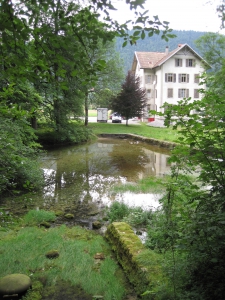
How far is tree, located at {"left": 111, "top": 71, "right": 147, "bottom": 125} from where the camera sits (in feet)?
113

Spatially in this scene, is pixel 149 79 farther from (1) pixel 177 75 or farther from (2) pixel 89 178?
(2) pixel 89 178

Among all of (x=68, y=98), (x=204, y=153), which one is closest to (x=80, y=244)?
(x=204, y=153)

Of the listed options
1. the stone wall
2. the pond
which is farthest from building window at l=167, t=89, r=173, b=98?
the pond

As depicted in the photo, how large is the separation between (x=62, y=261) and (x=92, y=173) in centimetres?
831

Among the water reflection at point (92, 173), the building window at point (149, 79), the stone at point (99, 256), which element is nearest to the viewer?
the stone at point (99, 256)

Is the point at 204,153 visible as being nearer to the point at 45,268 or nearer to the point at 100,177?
the point at 45,268

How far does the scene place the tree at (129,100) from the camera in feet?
113

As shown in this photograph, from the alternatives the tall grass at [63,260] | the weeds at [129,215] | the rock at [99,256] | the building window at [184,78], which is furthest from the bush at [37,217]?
the building window at [184,78]

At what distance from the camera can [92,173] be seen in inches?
516

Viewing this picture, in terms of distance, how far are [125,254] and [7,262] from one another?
1957mm

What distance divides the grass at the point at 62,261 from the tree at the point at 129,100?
96.3 feet

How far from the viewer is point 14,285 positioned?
12.4ft

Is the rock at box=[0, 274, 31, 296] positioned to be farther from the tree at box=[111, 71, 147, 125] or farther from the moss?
the tree at box=[111, 71, 147, 125]

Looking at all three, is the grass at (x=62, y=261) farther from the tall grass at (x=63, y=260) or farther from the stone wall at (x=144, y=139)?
the stone wall at (x=144, y=139)
